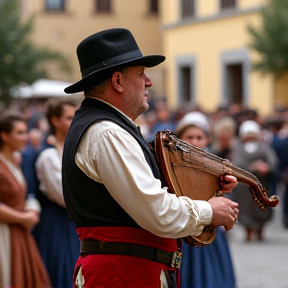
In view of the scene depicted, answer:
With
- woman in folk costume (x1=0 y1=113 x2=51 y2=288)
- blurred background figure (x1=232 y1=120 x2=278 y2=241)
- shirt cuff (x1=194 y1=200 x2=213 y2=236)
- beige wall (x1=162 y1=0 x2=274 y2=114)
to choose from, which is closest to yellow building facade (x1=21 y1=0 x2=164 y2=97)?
beige wall (x1=162 y1=0 x2=274 y2=114)

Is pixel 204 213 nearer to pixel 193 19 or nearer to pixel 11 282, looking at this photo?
pixel 11 282

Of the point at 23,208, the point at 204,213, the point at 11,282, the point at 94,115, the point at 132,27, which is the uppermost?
the point at 94,115

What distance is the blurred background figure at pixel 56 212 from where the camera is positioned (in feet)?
21.5

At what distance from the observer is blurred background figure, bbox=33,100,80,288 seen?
6.54m

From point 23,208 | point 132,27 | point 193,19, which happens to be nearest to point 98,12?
point 132,27

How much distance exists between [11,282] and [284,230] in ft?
24.6

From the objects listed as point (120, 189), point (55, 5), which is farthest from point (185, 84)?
point (120, 189)

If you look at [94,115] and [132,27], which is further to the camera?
[132,27]

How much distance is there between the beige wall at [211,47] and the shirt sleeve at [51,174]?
19.2 m

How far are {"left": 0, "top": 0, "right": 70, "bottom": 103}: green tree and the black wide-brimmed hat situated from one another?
17.5 meters

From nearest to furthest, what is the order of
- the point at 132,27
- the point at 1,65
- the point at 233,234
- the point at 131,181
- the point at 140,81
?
the point at 131,181 < the point at 140,81 < the point at 233,234 < the point at 1,65 < the point at 132,27

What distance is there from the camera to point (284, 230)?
1350cm

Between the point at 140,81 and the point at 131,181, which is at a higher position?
the point at 140,81

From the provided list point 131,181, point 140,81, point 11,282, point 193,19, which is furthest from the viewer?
point 193,19
